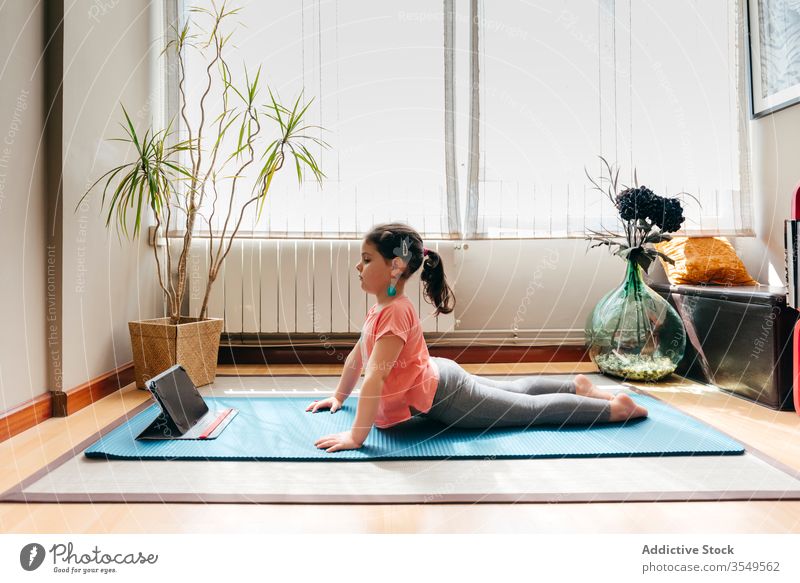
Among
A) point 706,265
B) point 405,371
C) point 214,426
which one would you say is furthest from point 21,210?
point 706,265

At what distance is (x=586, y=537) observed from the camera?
93 cm

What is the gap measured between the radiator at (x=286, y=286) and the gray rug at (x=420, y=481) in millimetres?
1343

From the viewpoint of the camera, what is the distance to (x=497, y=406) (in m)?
1.57

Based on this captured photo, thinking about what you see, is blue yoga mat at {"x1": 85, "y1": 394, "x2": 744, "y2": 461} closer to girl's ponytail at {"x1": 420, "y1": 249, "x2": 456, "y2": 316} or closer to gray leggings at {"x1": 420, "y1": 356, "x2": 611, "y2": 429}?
gray leggings at {"x1": 420, "y1": 356, "x2": 611, "y2": 429}

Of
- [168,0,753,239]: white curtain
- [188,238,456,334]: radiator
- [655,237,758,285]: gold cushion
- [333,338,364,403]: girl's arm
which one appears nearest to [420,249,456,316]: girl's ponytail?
[333,338,364,403]: girl's arm

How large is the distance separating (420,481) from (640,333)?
5.04 ft

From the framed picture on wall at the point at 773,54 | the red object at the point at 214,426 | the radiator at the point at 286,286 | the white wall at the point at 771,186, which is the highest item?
the framed picture on wall at the point at 773,54

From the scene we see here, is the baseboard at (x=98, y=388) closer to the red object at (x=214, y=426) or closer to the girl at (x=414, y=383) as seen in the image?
the red object at (x=214, y=426)

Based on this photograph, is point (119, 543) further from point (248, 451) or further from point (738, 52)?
point (738, 52)

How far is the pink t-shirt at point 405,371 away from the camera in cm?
148

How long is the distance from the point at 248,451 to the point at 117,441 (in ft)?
1.31

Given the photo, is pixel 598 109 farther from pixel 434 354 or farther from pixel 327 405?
pixel 327 405

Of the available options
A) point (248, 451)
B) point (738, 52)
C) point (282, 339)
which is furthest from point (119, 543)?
point (738, 52)

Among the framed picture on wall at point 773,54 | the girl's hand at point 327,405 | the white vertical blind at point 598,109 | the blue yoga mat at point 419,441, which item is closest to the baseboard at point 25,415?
the blue yoga mat at point 419,441
